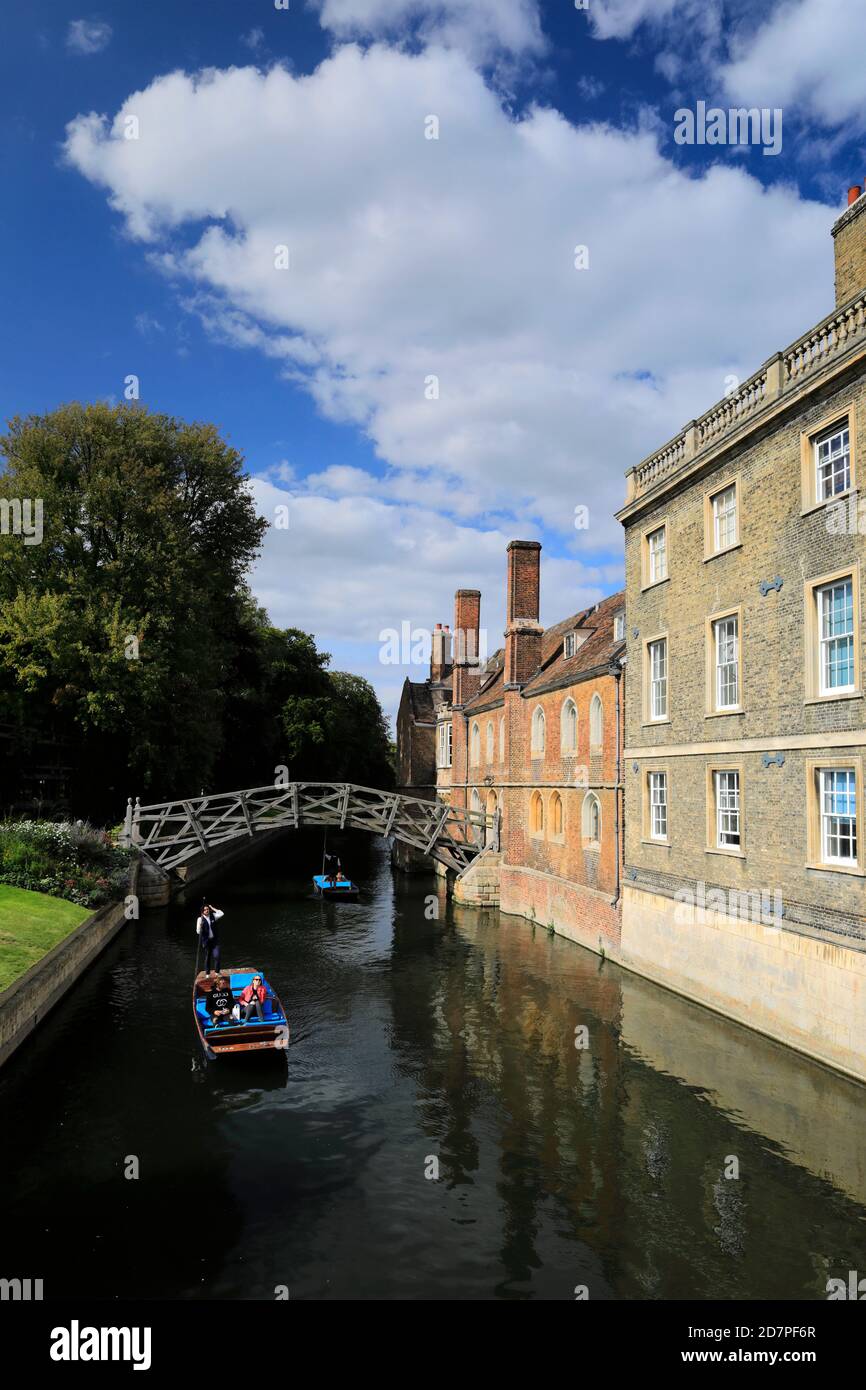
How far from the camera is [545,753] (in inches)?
1171

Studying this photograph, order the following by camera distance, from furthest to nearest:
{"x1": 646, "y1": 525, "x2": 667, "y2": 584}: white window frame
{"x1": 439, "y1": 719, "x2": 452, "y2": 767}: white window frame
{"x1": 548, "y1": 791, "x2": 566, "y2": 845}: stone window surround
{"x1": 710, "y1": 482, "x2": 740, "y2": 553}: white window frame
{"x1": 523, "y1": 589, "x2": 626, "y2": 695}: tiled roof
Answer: {"x1": 439, "y1": 719, "x2": 452, "y2": 767}: white window frame < {"x1": 548, "y1": 791, "x2": 566, "y2": 845}: stone window surround < {"x1": 523, "y1": 589, "x2": 626, "y2": 695}: tiled roof < {"x1": 646, "y1": 525, "x2": 667, "y2": 584}: white window frame < {"x1": 710, "y1": 482, "x2": 740, "y2": 553}: white window frame

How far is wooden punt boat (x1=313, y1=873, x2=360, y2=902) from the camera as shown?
3553cm

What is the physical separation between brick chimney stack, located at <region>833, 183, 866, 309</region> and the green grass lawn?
2031 cm

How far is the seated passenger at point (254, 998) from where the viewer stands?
51.0 ft

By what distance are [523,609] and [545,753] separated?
19.4ft

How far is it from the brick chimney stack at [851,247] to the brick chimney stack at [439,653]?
131ft

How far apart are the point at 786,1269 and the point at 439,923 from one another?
2130cm

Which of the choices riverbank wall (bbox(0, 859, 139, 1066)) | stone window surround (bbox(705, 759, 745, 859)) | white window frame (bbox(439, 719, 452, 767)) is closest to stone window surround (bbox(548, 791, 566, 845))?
stone window surround (bbox(705, 759, 745, 859))

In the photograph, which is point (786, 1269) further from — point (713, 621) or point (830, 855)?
point (713, 621)

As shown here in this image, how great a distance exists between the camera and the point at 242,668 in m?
52.3

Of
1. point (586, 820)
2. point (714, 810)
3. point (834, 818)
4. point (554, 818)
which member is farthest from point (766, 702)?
point (554, 818)

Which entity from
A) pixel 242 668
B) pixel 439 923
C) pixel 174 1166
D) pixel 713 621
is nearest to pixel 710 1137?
pixel 174 1166

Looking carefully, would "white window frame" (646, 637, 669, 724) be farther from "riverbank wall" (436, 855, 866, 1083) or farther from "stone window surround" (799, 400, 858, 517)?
"stone window surround" (799, 400, 858, 517)
